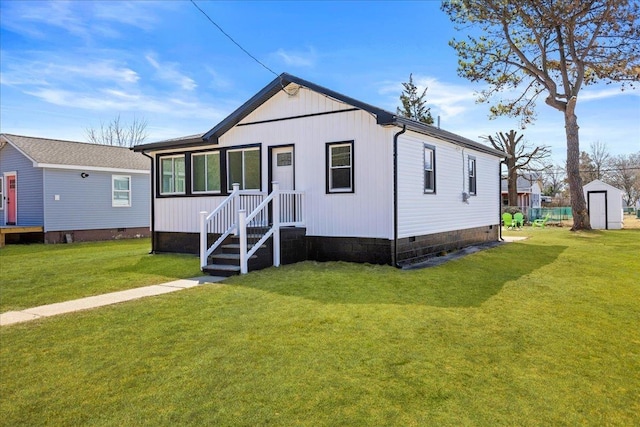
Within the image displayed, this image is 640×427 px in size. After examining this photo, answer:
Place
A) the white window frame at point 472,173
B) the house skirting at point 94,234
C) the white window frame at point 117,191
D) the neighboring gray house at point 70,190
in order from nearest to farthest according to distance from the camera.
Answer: the white window frame at point 472,173
the neighboring gray house at point 70,190
the house skirting at point 94,234
the white window frame at point 117,191

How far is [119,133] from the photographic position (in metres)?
44.5

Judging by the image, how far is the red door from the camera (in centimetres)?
1858

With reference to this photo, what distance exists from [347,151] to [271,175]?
225 cm

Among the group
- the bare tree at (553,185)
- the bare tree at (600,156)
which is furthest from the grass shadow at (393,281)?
the bare tree at (600,156)

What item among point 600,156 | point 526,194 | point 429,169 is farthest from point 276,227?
point 600,156

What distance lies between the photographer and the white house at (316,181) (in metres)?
9.51

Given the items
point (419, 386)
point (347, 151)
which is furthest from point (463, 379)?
point (347, 151)

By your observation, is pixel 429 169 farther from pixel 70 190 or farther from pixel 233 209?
pixel 70 190

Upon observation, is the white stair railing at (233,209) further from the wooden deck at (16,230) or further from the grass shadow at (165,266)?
the wooden deck at (16,230)

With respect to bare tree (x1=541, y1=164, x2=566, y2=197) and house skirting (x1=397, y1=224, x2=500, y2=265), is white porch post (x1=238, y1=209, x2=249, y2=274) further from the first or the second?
bare tree (x1=541, y1=164, x2=566, y2=197)

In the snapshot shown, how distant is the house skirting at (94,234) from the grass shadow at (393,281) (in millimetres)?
12357

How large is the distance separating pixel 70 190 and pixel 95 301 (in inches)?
516

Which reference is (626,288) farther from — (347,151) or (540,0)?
(540,0)

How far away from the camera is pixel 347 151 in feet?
32.8
